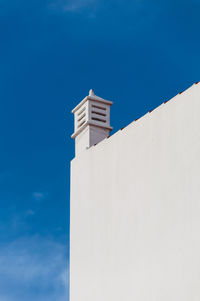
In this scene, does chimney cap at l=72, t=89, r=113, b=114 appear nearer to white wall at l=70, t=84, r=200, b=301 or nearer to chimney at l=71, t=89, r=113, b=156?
chimney at l=71, t=89, r=113, b=156

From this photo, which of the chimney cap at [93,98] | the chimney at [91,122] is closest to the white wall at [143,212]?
the chimney at [91,122]

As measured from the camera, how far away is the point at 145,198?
14.8 m

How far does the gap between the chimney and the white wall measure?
491mm

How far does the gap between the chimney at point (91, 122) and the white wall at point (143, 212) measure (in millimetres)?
491

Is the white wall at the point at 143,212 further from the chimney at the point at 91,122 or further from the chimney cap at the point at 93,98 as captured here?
the chimney cap at the point at 93,98

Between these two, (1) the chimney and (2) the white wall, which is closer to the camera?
(2) the white wall

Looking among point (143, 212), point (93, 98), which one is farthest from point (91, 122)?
point (143, 212)

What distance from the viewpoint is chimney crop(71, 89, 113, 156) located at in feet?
58.3

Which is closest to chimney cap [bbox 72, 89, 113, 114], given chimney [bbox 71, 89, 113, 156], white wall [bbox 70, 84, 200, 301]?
chimney [bbox 71, 89, 113, 156]

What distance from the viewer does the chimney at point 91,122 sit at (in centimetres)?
1778

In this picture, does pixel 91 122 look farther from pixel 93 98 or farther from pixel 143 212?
pixel 143 212

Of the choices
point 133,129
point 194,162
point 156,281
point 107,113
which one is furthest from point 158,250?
point 107,113

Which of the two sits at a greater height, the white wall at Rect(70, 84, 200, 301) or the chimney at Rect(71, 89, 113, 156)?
the chimney at Rect(71, 89, 113, 156)

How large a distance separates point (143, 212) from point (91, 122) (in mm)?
3752
